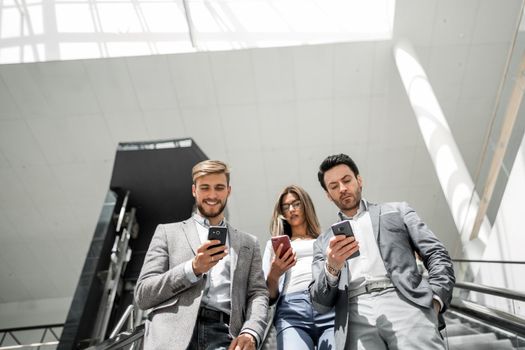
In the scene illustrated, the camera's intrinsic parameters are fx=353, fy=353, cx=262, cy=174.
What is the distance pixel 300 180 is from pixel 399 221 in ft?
26.1

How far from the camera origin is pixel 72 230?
11258mm

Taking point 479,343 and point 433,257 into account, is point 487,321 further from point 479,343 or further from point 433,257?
point 433,257

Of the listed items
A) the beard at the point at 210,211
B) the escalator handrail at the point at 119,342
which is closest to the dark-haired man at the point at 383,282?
the beard at the point at 210,211

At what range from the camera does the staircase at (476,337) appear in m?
2.76

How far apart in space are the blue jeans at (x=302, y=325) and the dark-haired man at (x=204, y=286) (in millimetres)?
300

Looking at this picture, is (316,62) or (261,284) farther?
(316,62)

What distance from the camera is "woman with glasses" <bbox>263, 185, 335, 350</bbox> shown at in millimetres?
2141

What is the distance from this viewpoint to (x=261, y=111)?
8469mm

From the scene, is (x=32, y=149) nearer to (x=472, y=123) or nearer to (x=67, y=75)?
(x=67, y=75)

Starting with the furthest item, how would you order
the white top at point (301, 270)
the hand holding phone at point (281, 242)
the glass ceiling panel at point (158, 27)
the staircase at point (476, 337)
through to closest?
the glass ceiling panel at point (158, 27) < the staircase at point (476, 337) < the white top at point (301, 270) < the hand holding phone at point (281, 242)

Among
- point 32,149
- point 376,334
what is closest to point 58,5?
point 32,149

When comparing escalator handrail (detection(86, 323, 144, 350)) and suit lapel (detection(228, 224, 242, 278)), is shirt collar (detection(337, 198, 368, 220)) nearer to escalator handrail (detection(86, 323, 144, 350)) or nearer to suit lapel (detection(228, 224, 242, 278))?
suit lapel (detection(228, 224, 242, 278))

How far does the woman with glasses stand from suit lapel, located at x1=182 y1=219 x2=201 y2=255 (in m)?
0.59

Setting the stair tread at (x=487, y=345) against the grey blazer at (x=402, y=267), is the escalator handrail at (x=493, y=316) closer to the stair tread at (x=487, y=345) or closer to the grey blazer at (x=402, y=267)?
the stair tread at (x=487, y=345)
